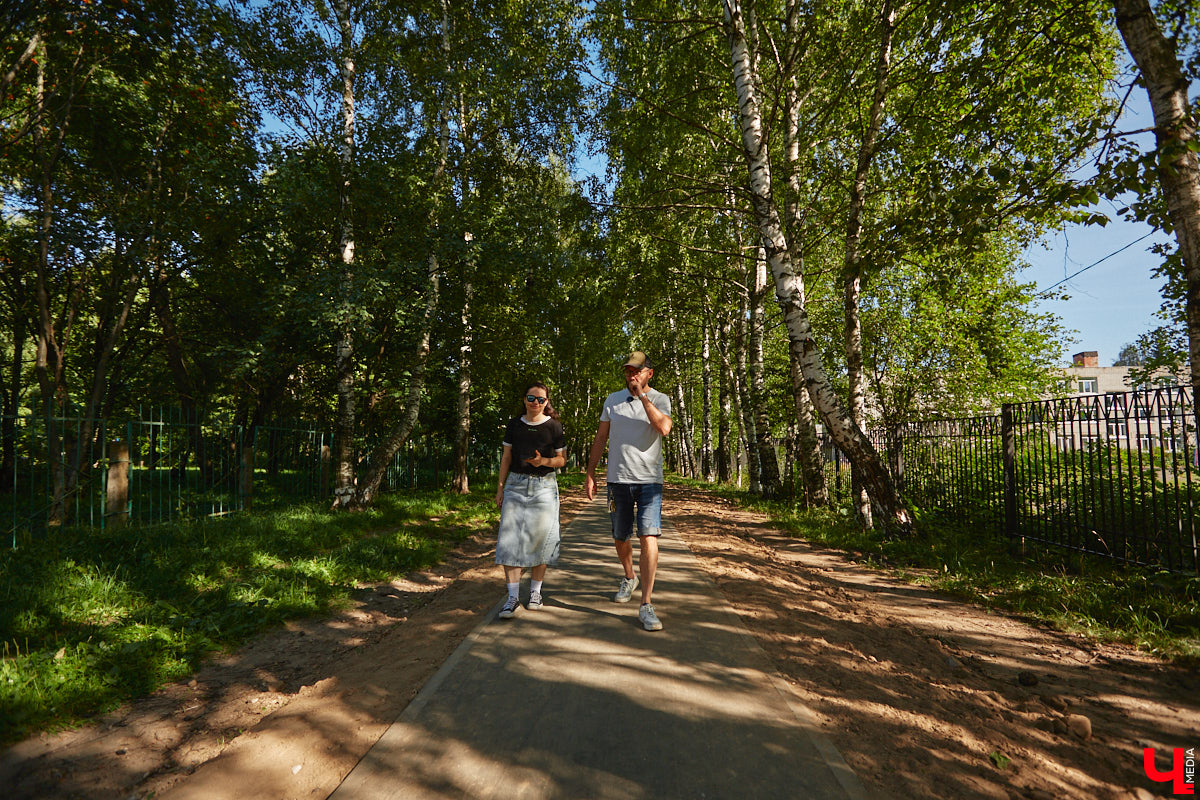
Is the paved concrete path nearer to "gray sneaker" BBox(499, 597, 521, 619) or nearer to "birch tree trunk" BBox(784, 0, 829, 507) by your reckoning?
"gray sneaker" BBox(499, 597, 521, 619)

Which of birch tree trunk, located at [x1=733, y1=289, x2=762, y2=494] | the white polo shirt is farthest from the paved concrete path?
birch tree trunk, located at [x1=733, y1=289, x2=762, y2=494]

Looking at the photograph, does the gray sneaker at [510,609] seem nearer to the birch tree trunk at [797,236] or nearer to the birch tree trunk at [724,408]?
the birch tree trunk at [797,236]

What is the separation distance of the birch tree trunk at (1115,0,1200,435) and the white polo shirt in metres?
4.61

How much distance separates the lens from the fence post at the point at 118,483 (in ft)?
23.1

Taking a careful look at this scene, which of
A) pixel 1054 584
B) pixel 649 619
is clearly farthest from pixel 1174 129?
pixel 649 619

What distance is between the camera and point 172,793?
232 cm

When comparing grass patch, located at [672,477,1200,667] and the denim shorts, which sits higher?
the denim shorts

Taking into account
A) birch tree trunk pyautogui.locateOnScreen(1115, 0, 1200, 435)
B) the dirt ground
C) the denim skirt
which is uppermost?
birch tree trunk pyautogui.locateOnScreen(1115, 0, 1200, 435)

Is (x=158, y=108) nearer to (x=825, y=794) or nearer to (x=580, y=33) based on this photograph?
(x=580, y=33)

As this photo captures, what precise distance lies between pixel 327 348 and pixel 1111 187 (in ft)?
46.8

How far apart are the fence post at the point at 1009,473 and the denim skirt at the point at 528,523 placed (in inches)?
244

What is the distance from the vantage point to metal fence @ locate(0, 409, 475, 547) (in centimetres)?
720

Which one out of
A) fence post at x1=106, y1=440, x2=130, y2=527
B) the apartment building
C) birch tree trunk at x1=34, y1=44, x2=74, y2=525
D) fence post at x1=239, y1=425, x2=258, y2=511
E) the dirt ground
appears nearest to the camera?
the dirt ground

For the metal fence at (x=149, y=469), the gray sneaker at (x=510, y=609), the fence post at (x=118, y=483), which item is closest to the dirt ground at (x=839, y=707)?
the gray sneaker at (x=510, y=609)
